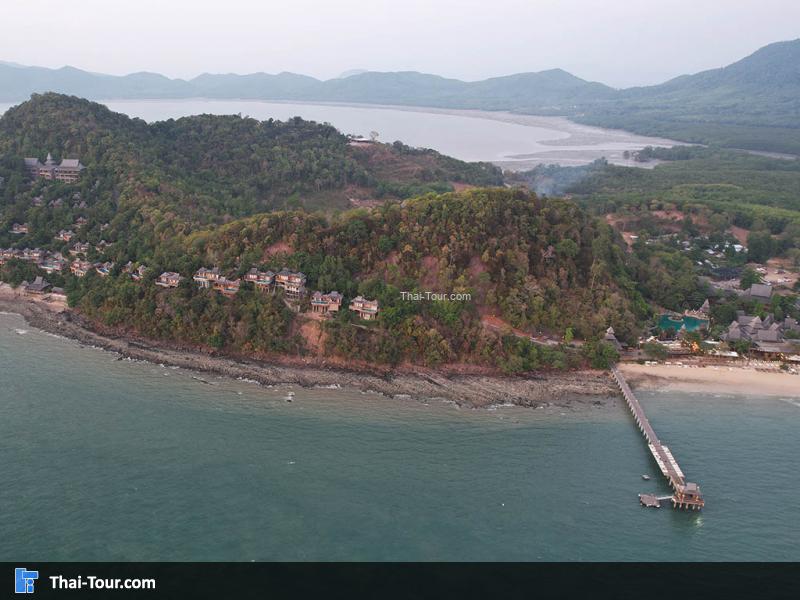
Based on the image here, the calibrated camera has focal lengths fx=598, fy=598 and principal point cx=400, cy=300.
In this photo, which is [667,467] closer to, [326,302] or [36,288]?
[326,302]

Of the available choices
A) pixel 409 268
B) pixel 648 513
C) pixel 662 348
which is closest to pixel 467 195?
pixel 409 268

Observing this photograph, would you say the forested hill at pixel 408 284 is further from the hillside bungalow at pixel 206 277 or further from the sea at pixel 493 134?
the sea at pixel 493 134

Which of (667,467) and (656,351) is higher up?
(656,351)

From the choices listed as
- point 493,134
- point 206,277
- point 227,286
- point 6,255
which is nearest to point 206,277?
point 206,277

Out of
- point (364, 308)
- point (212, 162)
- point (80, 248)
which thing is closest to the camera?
point (364, 308)

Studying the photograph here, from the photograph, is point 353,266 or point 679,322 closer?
point 353,266
